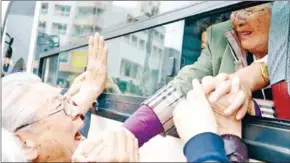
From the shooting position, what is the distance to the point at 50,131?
90 cm

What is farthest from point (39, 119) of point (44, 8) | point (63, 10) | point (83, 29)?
point (63, 10)

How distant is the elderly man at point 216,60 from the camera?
0.92m

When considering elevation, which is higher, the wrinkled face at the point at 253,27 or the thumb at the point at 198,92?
the wrinkled face at the point at 253,27

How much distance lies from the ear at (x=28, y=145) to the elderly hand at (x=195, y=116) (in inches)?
15.5

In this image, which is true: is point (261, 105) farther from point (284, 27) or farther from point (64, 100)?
point (64, 100)

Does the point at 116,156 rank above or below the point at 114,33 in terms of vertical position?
below

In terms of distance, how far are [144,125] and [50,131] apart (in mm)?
276

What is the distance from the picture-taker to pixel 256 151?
2.86 ft

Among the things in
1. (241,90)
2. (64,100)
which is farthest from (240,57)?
(64,100)

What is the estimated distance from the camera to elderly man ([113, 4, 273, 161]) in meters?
0.92

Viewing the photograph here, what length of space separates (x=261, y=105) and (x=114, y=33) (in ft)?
3.16

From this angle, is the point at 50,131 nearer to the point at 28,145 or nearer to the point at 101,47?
the point at 28,145

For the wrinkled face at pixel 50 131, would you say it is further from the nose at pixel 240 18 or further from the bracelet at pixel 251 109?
the nose at pixel 240 18

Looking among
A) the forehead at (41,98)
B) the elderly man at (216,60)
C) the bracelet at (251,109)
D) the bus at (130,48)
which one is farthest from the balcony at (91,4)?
the bracelet at (251,109)
